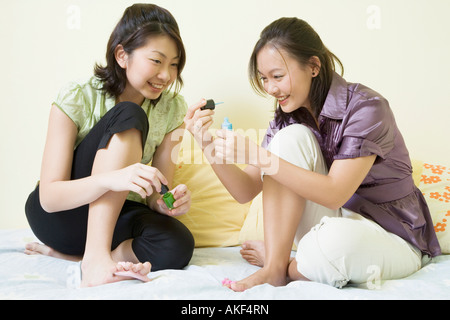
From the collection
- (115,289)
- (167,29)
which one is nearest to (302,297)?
(115,289)

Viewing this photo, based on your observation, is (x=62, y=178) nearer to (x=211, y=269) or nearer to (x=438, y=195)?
(x=211, y=269)

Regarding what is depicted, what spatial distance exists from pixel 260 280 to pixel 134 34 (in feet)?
2.21

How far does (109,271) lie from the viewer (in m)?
1.03

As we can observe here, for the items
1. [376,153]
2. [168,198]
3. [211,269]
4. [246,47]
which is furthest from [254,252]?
[246,47]

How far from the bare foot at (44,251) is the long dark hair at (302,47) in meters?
0.65

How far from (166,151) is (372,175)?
0.56 metres

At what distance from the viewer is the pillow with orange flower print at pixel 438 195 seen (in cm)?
128

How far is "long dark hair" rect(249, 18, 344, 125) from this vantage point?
1105mm

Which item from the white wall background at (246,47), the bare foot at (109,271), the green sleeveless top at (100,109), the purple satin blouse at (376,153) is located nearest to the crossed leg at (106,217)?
the bare foot at (109,271)

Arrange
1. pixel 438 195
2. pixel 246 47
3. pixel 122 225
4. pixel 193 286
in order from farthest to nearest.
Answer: pixel 246 47, pixel 438 195, pixel 122 225, pixel 193 286

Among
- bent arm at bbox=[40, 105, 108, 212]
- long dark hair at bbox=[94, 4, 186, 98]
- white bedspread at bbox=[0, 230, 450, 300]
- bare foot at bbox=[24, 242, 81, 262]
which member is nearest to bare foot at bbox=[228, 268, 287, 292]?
white bedspread at bbox=[0, 230, 450, 300]

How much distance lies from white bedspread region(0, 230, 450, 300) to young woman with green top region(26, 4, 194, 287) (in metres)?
0.06
